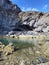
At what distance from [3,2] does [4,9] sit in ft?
32.3

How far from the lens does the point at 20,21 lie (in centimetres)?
12131

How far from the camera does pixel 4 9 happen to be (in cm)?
12012

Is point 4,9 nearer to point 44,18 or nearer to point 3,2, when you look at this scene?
point 3,2

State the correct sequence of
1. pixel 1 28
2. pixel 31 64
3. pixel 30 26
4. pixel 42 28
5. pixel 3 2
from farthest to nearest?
pixel 3 2
pixel 30 26
pixel 42 28
pixel 1 28
pixel 31 64

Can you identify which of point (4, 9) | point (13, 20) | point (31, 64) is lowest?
point (31, 64)

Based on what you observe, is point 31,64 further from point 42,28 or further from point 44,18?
point 44,18

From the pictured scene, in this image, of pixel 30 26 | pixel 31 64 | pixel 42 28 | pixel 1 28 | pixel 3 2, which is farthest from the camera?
pixel 3 2

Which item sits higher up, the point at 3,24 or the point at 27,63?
the point at 3,24

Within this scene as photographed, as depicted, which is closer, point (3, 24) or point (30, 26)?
point (3, 24)

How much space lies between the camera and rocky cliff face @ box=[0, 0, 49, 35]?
343ft

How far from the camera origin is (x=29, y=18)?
133m

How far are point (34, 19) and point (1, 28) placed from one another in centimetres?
3845

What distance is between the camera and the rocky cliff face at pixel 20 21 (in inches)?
4112

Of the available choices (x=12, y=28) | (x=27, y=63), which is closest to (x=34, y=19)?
(x=12, y=28)
